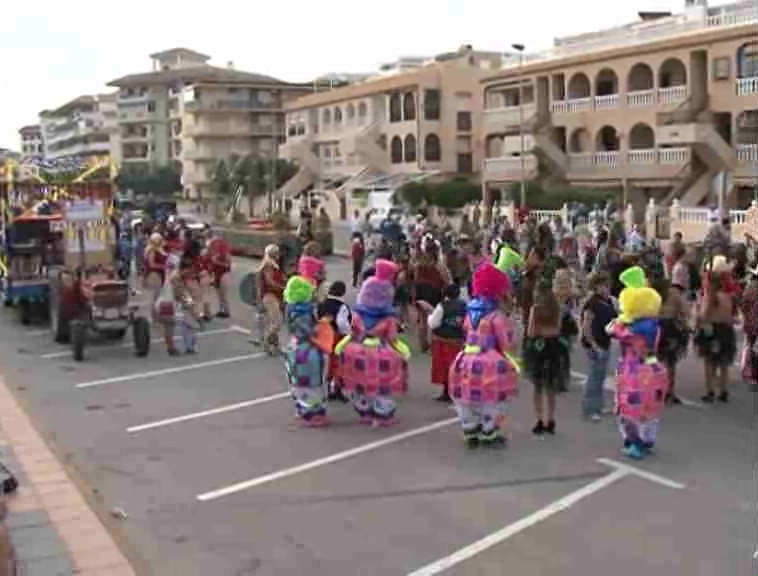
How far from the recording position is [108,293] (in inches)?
658

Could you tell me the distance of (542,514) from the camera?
863cm

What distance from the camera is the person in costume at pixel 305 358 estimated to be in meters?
11.4

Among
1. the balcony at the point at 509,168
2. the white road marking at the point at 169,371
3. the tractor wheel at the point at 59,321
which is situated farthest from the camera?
the balcony at the point at 509,168

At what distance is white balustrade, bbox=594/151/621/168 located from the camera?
4372cm

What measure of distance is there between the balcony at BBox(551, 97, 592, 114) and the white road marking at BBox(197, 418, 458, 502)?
3622cm

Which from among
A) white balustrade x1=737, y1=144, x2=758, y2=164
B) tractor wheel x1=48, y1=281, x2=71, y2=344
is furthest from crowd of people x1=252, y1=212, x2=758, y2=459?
white balustrade x1=737, y1=144, x2=758, y2=164

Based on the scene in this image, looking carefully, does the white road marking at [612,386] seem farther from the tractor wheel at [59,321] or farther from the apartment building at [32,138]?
the apartment building at [32,138]

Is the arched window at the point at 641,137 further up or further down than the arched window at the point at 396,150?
further down

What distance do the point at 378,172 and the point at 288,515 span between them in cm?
5266

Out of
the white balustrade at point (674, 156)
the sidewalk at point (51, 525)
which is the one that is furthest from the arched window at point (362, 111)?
the sidewalk at point (51, 525)

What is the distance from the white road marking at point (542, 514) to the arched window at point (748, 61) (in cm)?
3197

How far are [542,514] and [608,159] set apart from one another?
122 feet

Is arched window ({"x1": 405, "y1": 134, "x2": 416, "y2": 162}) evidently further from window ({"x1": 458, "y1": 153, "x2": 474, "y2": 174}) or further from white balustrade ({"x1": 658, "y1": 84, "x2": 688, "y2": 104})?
white balustrade ({"x1": 658, "y1": 84, "x2": 688, "y2": 104})

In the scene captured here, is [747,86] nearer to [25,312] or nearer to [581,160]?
[581,160]
